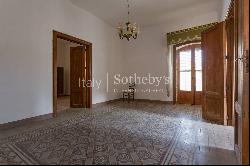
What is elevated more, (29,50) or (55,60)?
(29,50)

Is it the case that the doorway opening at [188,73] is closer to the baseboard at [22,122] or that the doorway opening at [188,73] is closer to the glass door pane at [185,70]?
the glass door pane at [185,70]

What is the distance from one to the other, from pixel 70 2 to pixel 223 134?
521 centimetres

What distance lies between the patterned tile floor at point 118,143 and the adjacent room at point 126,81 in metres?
0.02

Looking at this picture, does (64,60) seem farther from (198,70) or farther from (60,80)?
(198,70)

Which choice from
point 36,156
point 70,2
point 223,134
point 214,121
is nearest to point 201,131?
point 223,134

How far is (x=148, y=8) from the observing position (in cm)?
651

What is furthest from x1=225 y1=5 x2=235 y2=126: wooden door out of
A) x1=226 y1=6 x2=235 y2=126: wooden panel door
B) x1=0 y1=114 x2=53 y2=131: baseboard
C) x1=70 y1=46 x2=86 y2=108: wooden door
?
x1=70 y1=46 x2=86 y2=108: wooden door

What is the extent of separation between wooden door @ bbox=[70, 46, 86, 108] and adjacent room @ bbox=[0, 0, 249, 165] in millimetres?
35

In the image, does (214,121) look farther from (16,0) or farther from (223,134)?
(16,0)

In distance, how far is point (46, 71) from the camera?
517 cm

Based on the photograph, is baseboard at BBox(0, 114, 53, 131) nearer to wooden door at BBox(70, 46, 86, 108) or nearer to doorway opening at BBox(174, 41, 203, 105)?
wooden door at BBox(70, 46, 86, 108)

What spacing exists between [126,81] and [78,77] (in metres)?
→ 2.63

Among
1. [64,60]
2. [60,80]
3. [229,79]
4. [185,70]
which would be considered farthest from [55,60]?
[64,60]

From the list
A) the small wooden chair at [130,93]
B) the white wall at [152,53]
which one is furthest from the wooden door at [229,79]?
the small wooden chair at [130,93]
